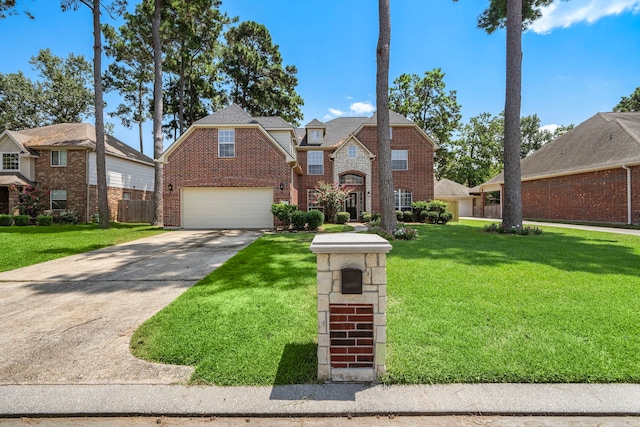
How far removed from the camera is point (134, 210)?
21.5 m

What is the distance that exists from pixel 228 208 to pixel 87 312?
39.0 ft

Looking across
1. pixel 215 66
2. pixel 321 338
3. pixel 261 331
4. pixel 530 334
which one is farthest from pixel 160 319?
pixel 215 66

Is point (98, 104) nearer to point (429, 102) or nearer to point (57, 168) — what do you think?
point (57, 168)

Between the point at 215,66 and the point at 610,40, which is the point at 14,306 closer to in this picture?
the point at 610,40

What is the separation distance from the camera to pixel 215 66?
27.4 m

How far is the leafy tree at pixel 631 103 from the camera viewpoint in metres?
36.1

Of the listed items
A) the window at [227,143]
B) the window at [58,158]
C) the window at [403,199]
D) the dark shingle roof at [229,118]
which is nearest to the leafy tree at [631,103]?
the window at [403,199]

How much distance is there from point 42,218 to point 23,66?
73.3ft

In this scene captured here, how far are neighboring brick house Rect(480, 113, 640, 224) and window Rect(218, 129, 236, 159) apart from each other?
2000 centimetres

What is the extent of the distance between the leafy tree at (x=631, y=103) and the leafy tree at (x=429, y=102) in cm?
2406

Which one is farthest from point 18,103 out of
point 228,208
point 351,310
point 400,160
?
point 351,310

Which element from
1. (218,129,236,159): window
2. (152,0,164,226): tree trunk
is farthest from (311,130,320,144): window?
(152,0,164,226): tree trunk

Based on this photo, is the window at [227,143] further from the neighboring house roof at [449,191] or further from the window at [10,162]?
the neighboring house roof at [449,191]

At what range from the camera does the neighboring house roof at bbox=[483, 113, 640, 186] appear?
629 inches
